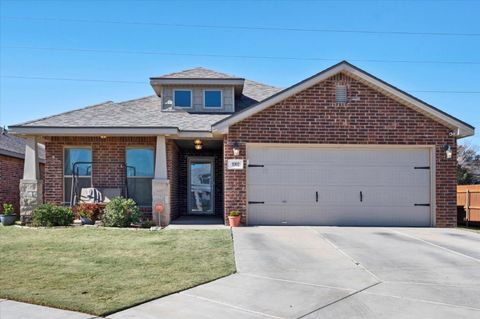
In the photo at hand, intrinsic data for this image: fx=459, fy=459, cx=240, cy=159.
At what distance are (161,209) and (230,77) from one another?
598cm

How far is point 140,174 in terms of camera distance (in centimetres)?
1509

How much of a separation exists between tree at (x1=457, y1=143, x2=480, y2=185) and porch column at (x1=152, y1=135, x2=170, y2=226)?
2707 cm

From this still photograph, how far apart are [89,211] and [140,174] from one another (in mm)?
2200

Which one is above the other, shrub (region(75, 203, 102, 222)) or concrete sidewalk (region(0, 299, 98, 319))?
shrub (region(75, 203, 102, 222))

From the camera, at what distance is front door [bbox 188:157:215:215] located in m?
18.0

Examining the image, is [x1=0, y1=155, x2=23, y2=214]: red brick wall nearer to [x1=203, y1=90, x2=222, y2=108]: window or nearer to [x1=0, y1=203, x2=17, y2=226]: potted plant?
[x1=0, y1=203, x2=17, y2=226]: potted plant

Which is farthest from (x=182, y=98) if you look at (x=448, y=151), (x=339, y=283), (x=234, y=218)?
(x=339, y=283)

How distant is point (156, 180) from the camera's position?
1371 cm

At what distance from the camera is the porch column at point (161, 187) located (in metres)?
13.6

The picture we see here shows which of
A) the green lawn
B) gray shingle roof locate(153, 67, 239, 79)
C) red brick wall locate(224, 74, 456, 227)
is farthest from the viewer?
gray shingle roof locate(153, 67, 239, 79)

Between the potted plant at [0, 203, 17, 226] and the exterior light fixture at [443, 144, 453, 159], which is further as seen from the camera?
the potted plant at [0, 203, 17, 226]

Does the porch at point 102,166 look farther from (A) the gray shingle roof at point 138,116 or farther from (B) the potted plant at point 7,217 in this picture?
(B) the potted plant at point 7,217

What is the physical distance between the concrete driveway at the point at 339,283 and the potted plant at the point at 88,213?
16.6 ft

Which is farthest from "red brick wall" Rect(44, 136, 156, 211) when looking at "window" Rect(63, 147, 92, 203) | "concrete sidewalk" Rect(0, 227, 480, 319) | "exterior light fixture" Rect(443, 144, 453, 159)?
"exterior light fixture" Rect(443, 144, 453, 159)
